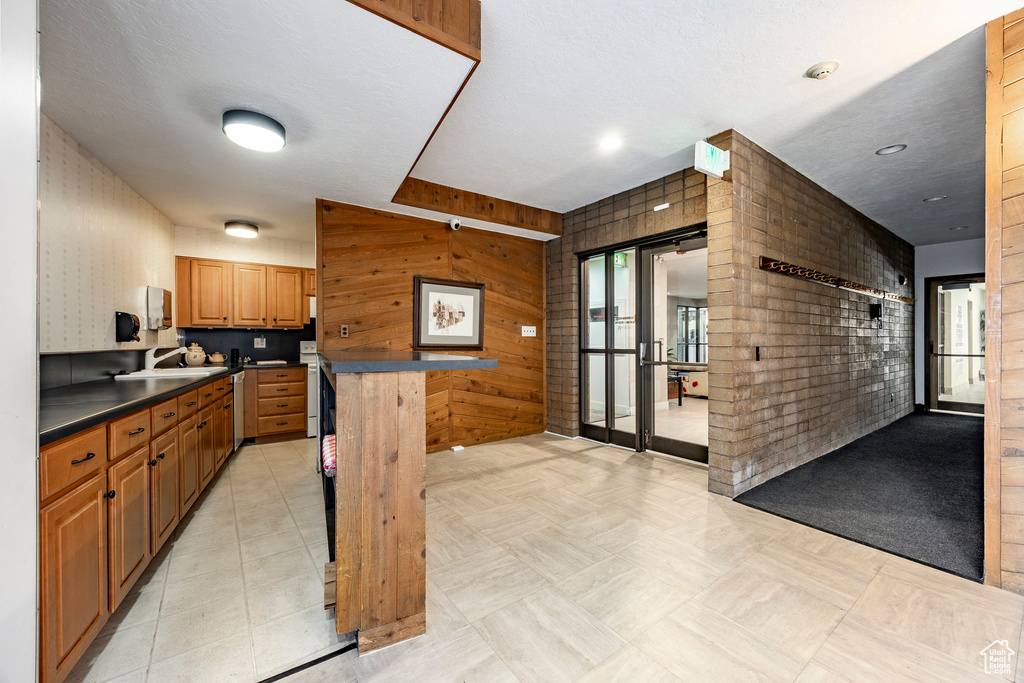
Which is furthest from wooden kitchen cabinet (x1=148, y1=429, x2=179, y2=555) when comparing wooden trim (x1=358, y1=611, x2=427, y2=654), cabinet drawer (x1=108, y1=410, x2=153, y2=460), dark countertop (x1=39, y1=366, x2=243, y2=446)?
wooden trim (x1=358, y1=611, x2=427, y2=654)

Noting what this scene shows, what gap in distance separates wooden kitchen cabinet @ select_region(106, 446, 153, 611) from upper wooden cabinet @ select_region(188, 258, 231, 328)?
339cm

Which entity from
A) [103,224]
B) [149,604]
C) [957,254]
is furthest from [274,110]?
[957,254]

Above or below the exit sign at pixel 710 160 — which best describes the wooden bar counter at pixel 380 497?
below

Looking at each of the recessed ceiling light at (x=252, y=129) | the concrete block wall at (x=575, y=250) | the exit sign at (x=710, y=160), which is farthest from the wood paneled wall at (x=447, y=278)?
the exit sign at (x=710, y=160)

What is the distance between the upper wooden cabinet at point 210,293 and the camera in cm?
477

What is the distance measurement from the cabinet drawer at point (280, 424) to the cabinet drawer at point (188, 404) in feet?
6.78

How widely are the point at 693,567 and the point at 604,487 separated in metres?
1.16

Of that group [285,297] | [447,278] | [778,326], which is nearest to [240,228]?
[285,297]

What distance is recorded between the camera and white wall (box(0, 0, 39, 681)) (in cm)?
99

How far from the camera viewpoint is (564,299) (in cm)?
499

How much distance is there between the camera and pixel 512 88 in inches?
97.0

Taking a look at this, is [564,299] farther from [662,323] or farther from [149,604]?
[149,604]

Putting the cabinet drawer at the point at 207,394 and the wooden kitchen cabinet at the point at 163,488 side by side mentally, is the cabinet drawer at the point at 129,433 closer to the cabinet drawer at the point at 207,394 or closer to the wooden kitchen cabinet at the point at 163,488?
the wooden kitchen cabinet at the point at 163,488

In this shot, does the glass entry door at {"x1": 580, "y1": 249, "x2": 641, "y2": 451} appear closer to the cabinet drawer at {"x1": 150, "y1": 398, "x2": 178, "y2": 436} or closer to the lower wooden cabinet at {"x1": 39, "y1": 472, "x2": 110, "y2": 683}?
the cabinet drawer at {"x1": 150, "y1": 398, "x2": 178, "y2": 436}
